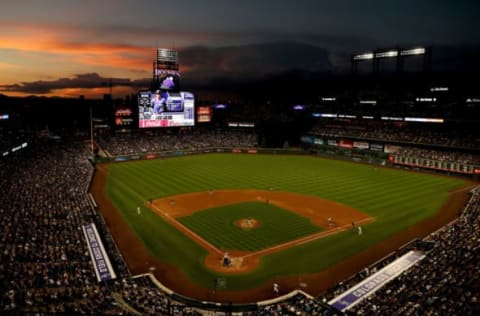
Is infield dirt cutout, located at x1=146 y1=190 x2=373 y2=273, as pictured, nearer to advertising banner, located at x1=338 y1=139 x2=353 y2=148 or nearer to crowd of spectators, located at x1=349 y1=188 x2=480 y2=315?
crowd of spectators, located at x1=349 y1=188 x2=480 y2=315

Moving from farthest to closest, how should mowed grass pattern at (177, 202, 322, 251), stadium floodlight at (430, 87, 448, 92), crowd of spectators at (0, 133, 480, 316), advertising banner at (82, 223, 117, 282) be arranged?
stadium floodlight at (430, 87, 448, 92) < mowed grass pattern at (177, 202, 322, 251) < advertising banner at (82, 223, 117, 282) < crowd of spectators at (0, 133, 480, 316)

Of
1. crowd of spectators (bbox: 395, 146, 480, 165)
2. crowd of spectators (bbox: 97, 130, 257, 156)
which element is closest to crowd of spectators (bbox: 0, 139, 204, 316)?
crowd of spectators (bbox: 97, 130, 257, 156)

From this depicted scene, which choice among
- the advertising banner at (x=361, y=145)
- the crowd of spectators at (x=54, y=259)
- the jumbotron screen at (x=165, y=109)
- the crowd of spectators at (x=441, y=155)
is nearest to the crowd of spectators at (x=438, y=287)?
the crowd of spectators at (x=54, y=259)

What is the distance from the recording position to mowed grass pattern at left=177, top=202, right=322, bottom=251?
2502cm

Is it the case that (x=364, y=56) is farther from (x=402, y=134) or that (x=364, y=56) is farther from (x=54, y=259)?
(x=54, y=259)

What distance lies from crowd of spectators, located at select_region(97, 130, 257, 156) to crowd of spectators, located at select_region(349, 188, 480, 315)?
176ft

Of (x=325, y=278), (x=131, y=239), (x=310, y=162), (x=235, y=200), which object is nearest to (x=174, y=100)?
(x=310, y=162)

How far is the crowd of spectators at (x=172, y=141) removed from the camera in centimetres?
6500

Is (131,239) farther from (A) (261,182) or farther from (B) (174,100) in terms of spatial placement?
(B) (174,100)

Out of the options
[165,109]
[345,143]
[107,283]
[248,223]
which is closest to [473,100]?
[345,143]

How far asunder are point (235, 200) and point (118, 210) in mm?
11615

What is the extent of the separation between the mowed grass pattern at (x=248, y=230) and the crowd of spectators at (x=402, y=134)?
38258mm

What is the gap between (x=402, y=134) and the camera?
207ft

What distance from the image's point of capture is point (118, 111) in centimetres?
6725
